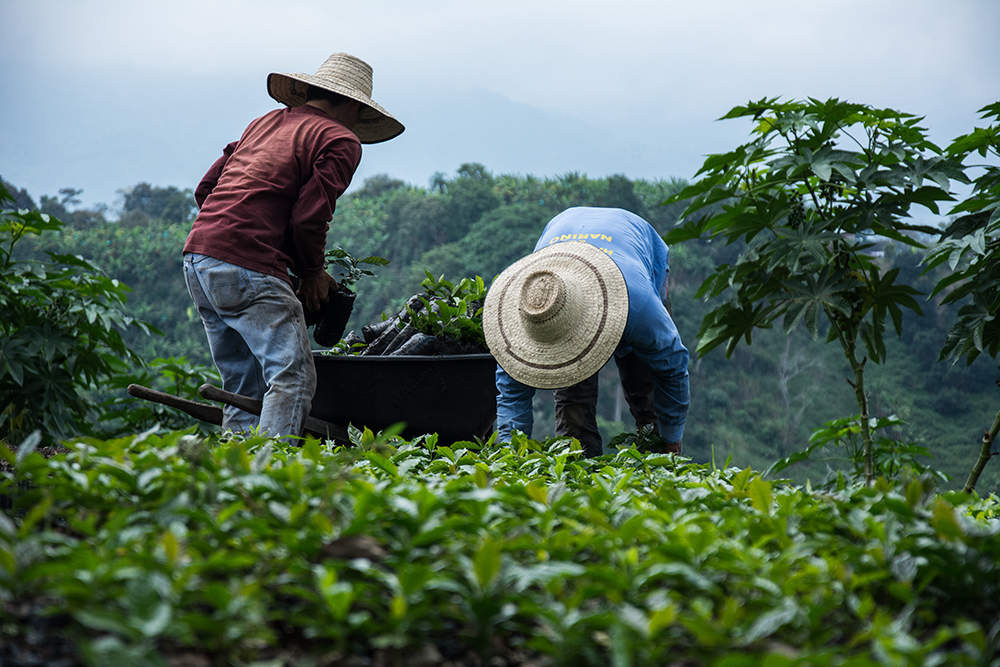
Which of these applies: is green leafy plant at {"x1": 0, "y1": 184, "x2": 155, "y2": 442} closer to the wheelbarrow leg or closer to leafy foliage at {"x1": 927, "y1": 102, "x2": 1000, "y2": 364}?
the wheelbarrow leg

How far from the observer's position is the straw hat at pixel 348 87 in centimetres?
317

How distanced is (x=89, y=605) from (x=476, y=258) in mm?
16400

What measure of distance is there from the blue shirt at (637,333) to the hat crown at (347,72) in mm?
1082

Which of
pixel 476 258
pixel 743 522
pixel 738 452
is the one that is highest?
pixel 476 258

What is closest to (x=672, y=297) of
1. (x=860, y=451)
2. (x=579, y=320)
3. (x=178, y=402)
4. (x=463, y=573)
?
(x=860, y=451)

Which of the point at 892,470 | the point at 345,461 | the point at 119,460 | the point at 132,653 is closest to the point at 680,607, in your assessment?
the point at 132,653

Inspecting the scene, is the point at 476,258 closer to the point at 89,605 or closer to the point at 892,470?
the point at 892,470

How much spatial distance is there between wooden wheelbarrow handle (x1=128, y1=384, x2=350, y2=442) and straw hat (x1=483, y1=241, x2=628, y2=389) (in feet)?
2.76

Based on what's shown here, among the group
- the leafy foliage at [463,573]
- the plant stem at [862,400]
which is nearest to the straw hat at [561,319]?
the plant stem at [862,400]

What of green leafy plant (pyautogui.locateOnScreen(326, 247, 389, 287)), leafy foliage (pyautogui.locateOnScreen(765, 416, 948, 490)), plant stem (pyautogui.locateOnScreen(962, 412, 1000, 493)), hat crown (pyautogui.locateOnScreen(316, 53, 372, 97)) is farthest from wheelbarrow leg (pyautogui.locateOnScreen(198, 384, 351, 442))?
plant stem (pyautogui.locateOnScreen(962, 412, 1000, 493))

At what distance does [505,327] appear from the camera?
2795mm

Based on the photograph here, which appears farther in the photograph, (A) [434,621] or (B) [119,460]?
(B) [119,460]

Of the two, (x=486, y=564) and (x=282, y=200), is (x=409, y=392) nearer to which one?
(x=282, y=200)

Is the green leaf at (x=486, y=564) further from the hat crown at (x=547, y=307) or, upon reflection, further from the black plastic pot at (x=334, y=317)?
the black plastic pot at (x=334, y=317)
